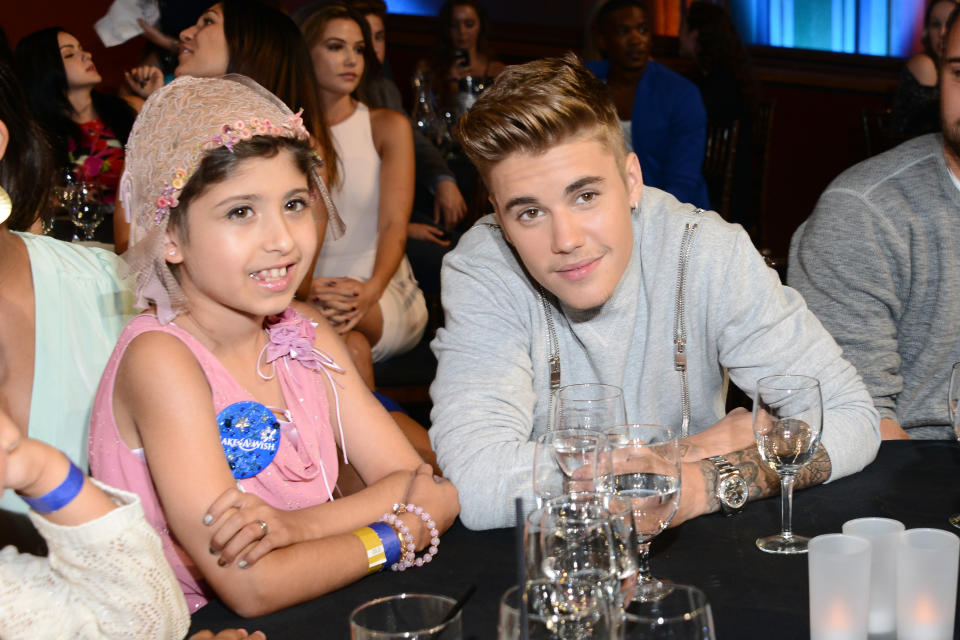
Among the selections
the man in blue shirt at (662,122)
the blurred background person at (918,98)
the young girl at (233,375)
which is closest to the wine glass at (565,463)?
the young girl at (233,375)

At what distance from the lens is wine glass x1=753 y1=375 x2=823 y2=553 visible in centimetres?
140

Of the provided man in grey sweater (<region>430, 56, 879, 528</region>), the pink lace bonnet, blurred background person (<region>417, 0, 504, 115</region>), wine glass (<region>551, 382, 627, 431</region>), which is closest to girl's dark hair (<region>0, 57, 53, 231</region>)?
the pink lace bonnet

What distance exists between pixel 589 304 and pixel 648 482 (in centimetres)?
70

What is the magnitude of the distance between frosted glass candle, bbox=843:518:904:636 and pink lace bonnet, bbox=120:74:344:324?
1.19 metres

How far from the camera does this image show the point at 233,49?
9.97 feet

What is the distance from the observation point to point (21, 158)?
78.8 inches

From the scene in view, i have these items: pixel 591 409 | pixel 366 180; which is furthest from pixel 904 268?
pixel 366 180

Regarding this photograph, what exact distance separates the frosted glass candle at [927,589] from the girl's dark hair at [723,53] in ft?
18.1

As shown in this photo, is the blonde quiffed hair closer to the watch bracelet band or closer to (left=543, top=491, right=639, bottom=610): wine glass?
the watch bracelet band

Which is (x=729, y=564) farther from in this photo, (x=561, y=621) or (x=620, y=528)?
(x=561, y=621)

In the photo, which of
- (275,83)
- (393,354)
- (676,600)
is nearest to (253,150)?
(676,600)

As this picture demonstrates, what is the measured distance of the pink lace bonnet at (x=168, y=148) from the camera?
169 centimetres

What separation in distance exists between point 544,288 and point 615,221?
8.8 inches

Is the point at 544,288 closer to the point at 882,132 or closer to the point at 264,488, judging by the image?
the point at 264,488
